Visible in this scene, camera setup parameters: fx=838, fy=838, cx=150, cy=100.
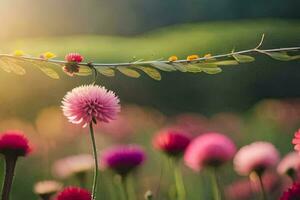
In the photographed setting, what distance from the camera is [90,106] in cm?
95

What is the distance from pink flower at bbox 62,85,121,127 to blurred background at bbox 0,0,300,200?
83mm

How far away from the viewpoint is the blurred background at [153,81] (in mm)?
2037

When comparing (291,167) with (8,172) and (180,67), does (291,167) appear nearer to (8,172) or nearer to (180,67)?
(180,67)

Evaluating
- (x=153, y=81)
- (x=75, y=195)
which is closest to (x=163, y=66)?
(x=75, y=195)

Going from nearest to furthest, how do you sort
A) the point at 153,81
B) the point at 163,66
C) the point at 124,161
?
the point at 163,66, the point at 124,161, the point at 153,81

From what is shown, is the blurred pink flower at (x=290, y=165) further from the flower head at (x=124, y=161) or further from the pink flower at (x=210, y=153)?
the flower head at (x=124, y=161)

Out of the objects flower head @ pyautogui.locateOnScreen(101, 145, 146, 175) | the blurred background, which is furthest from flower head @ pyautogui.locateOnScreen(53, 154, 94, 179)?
the blurred background

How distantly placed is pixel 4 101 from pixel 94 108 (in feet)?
5.63

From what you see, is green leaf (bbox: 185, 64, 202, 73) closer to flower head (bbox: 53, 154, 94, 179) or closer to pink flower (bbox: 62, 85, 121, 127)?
pink flower (bbox: 62, 85, 121, 127)

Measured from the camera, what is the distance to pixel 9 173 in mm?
1017

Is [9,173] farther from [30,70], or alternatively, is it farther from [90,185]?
[30,70]

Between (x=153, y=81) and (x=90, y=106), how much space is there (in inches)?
89.5

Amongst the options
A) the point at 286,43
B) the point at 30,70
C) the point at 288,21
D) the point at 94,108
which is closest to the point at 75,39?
the point at 288,21

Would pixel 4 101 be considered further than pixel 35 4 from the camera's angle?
No
